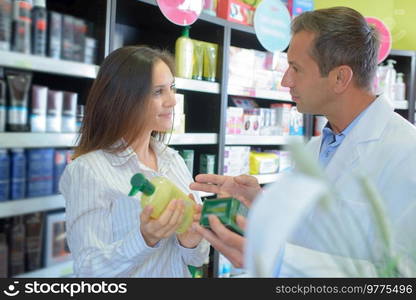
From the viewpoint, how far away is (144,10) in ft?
8.15

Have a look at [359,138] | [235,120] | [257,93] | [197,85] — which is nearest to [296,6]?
[257,93]

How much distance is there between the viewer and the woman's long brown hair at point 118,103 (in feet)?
5.17

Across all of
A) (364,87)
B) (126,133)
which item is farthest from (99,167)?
(364,87)

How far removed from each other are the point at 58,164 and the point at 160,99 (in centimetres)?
71

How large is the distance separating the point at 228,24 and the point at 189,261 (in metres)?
1.93

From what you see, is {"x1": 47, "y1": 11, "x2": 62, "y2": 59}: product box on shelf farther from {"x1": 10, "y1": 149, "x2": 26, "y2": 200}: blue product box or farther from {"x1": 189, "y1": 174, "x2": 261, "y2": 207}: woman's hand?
{"x1": 189, "y1": 174, "x2": 261, "y2": 207}: woman's hand

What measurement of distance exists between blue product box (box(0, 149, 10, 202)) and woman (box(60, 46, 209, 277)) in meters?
0.42

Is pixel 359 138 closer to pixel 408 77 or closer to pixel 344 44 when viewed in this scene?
pixel 344 44

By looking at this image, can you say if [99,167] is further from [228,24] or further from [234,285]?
[228,24]

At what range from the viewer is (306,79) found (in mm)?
1874

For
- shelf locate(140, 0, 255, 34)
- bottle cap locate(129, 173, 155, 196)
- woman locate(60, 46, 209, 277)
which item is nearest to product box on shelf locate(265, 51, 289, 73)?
shelf locate(140, 0, 255, 34)

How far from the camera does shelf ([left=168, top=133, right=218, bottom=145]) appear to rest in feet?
8.38

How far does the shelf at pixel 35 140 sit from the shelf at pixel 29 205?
0.84ft

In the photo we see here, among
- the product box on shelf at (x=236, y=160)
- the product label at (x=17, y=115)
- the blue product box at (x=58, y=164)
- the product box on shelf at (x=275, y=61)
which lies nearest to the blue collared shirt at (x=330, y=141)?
the product box on shelf at (x=236, y=160)
